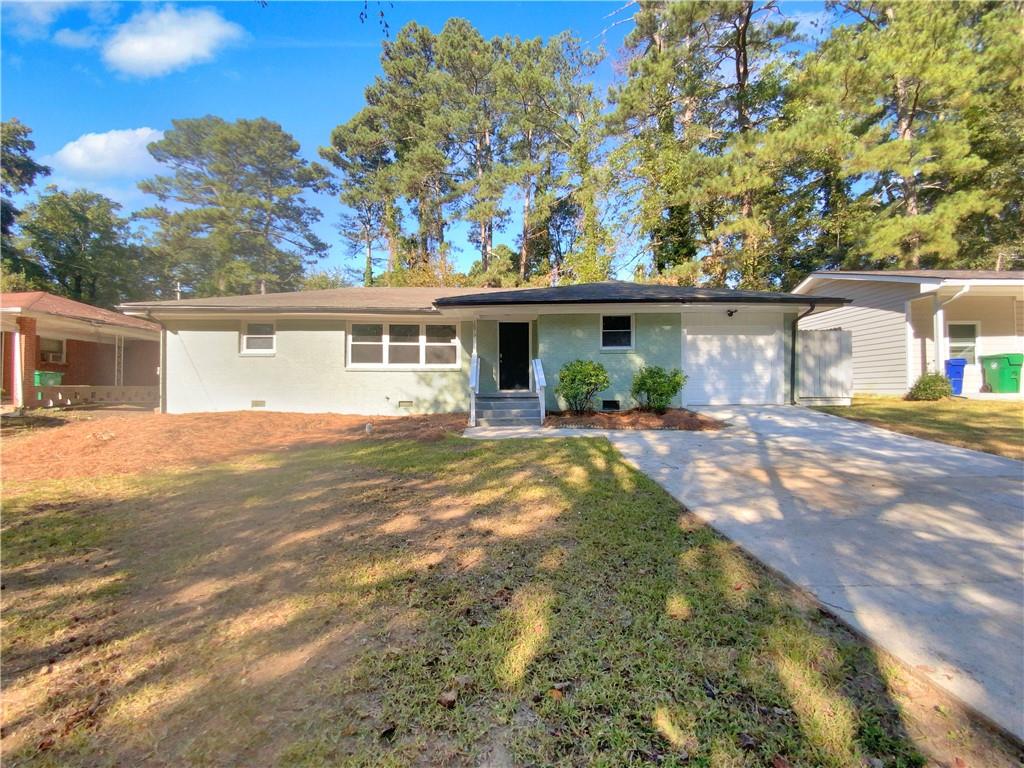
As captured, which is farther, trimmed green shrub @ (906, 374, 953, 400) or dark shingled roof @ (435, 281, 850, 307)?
trimmed green shrub @ (906, 374, 953, 400)

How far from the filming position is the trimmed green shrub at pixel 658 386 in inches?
383

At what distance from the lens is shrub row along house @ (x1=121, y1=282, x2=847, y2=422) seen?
10.7m

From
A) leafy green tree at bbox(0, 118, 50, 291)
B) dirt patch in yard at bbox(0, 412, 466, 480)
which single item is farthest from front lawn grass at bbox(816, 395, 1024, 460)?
leafy green tree at bbox(0, 118, 50, 291)

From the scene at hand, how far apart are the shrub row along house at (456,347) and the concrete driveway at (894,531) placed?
13.4 ft

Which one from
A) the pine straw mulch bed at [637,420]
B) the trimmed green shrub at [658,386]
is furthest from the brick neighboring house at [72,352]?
the trimmed green shrub at [658,386]

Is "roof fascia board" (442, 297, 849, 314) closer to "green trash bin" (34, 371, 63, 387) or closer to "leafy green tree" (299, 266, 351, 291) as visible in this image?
"green trash bin" (34, 371, 63, 387)

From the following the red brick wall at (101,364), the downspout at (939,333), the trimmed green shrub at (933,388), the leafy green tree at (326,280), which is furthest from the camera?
the leafy green tree at (326,280)

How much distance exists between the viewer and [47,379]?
1277 cm

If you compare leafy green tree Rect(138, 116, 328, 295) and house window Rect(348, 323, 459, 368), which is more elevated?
leafy green tree Rect(138, 116, 328, 295)

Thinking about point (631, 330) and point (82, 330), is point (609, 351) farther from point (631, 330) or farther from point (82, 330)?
point (82, 330)

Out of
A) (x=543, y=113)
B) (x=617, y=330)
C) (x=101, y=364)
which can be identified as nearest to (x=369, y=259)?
(x=543, y=113)

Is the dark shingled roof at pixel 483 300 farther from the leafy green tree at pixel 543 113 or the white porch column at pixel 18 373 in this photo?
the leafy green tree at pixel 543 113

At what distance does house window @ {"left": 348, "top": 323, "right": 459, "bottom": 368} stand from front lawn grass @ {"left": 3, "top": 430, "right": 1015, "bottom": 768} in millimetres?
7933

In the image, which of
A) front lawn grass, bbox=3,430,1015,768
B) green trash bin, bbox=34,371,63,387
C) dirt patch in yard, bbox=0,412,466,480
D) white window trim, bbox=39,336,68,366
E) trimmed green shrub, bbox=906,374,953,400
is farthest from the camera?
white window trim, bbox=39,336,68,366
